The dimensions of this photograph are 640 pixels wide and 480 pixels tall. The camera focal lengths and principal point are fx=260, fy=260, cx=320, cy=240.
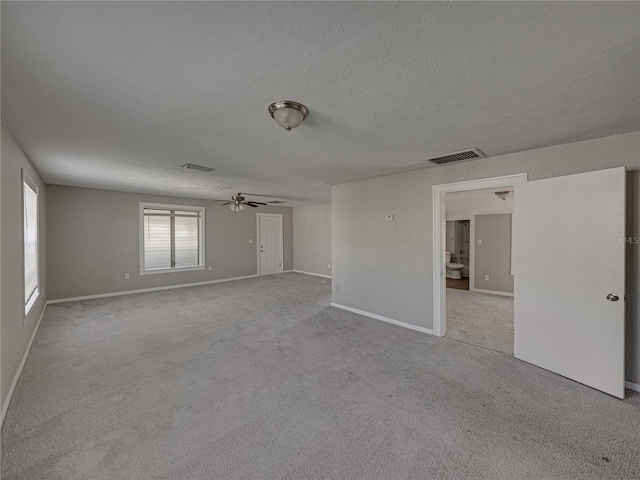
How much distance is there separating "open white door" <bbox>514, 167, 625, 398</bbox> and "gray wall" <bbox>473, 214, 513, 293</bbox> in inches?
145

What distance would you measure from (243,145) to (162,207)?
A: 4.81 m

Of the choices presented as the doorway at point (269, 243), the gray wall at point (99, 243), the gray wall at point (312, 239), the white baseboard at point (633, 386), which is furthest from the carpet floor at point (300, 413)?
the doorway at point (269, 243)

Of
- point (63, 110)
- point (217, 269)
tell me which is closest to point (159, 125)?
point (63, 110)

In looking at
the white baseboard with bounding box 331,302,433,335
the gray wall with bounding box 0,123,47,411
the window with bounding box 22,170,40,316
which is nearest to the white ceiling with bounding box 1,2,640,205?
the gray wall with bounding box 0,123,47,411

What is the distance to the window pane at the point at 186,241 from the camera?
681cm

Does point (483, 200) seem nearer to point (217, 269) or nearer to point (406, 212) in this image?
point (406, 212)

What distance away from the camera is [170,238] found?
22.0ft

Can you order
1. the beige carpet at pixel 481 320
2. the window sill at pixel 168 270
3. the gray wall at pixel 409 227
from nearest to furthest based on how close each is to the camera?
the gray wall at pixel 409 227 < the beige carpet at pixel 481 320 < the window sill at pixel 168 270

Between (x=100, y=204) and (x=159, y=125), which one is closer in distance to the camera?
(x=159, y=125)

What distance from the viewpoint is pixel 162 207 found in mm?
6441

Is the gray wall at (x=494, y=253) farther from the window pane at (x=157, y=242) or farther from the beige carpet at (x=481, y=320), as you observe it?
the window pane at (x=157, y=242)

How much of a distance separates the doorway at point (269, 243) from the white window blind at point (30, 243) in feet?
16.4

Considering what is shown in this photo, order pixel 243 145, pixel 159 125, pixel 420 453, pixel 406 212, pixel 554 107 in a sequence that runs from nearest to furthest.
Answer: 1. pixel 420 453
2. pixel 554 107
3. pixel 159 125
4. pixel 243 145
5. pixel 406 212

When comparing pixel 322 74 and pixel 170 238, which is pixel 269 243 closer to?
pixel 170 238
